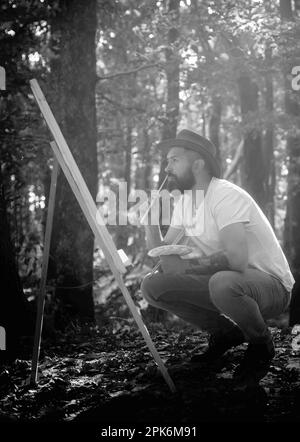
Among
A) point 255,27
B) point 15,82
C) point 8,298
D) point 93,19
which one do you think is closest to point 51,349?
point 8,298

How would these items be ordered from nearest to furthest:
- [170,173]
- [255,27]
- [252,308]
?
[252,308] → [170,173] → [255,27]

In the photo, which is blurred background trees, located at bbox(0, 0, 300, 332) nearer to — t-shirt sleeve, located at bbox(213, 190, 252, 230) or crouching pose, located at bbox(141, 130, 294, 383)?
crouching pose, located at bbox(141, 130, 294, 383)

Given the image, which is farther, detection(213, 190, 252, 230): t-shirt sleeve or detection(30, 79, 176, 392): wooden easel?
detection(213, 190, 252, 230): t-shirt sleeve

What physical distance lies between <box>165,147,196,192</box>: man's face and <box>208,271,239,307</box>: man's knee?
2.63 ft

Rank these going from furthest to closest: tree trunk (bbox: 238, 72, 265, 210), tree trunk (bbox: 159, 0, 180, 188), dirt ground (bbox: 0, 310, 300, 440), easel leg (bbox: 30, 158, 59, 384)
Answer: tree trunk (bbox: 238, 72, 265, 210) < tree trunk (bbox: 159, 0, 180, 188) < easel leg (bbox: 30, 158, 59, 384) < dirt ground (bbox: 0, 310, 300, 440)

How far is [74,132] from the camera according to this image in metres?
7.46

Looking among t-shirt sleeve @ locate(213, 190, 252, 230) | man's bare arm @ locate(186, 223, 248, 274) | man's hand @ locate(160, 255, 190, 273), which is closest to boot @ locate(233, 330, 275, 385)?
man's bare arm @ locate(186, 223, 248, 274)

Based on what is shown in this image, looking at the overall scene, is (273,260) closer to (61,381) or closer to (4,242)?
(61,381)

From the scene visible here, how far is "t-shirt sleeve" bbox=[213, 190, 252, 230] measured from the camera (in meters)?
4.09

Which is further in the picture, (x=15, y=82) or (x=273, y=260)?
(x=15, y=82)

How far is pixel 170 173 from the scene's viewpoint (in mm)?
4570

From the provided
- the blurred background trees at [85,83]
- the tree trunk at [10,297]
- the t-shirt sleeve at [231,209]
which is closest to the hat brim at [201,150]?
the t-shirt sleeve at [231,209]

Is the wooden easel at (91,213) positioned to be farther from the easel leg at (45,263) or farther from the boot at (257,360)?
the boot at (257,360)

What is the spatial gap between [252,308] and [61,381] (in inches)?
60.1
